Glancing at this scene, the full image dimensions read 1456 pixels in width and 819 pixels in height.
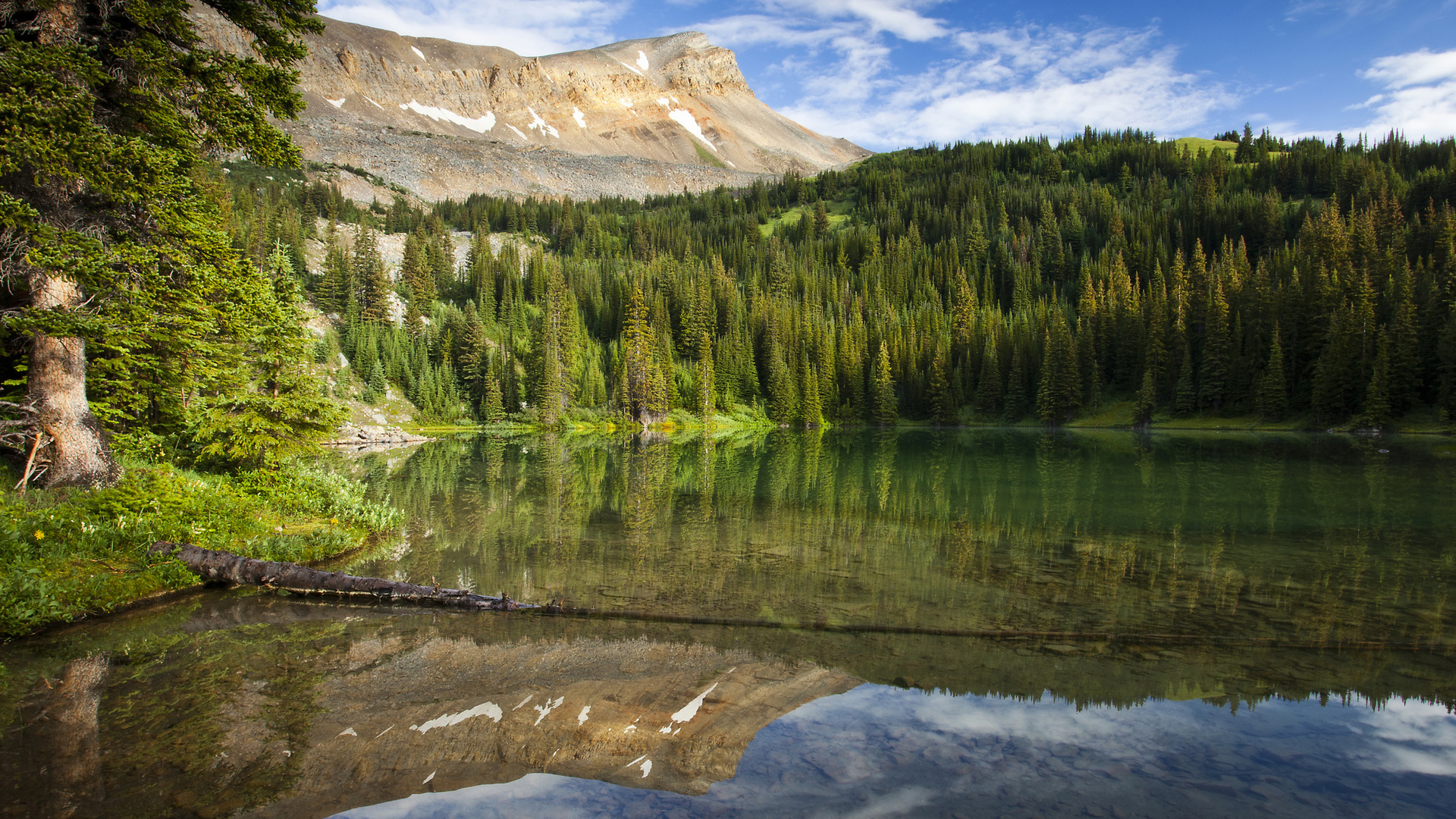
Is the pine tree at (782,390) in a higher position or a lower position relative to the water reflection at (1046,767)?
higher

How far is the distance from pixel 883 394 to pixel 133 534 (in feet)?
333

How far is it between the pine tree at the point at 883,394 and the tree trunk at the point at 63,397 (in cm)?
10071

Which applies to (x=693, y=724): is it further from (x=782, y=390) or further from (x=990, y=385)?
(x=990, y=385)

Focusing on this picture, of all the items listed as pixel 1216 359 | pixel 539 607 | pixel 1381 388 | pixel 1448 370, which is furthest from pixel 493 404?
pixel 1448 370

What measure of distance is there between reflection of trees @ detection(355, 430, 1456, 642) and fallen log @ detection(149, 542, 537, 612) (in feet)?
5.03

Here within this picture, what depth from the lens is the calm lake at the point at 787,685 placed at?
6.20 m

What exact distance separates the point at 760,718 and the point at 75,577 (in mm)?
11002

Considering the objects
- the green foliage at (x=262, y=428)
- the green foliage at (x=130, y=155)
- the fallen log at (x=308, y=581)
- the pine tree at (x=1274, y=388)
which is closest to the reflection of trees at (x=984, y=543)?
the fallen log at (x=308, y=581)

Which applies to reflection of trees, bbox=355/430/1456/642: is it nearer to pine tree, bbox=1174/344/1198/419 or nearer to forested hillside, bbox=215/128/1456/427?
forested hillside, bbox=215/128/1456/427

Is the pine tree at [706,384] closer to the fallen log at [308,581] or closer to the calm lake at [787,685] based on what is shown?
the calm lake at [787,685]

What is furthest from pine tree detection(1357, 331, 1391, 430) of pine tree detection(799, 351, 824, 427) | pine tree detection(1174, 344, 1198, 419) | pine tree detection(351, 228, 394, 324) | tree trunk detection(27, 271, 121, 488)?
pine tree detection(351, 228, 394, 324)

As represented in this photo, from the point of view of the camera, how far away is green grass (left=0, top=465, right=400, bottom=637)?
33.5 ft

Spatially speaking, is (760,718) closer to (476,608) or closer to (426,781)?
(426,781)

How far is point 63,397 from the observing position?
13.3m
